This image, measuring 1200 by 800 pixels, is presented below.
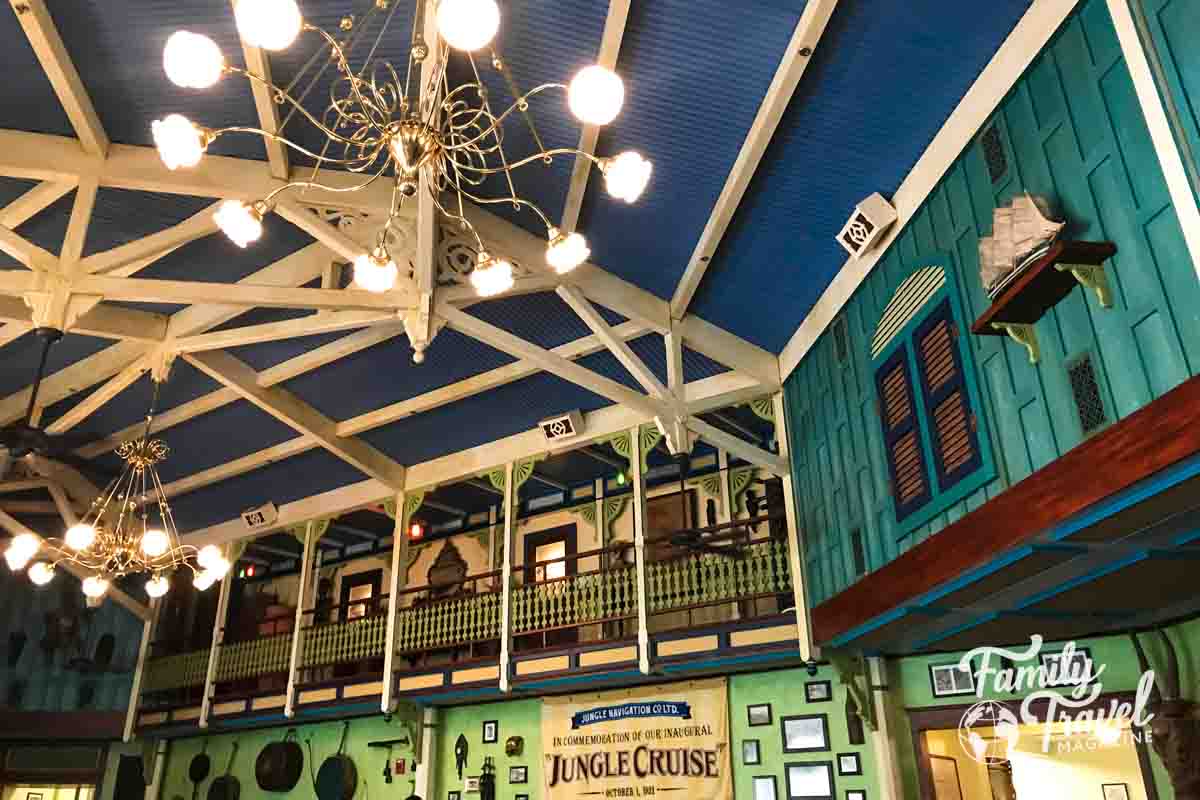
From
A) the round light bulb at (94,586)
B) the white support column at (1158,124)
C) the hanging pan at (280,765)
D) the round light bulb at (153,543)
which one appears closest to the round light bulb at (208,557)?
the round light bulb at (153,543)

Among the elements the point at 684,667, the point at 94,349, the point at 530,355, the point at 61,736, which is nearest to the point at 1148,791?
the point at 684,667

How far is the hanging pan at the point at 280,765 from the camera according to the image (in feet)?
38.0

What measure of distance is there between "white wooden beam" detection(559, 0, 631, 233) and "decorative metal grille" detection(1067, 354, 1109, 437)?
3.37 metres

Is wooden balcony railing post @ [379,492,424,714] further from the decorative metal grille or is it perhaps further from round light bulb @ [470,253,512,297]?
the decorative metal grille

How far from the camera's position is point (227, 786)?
39.7 feet

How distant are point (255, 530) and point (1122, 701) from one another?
10969mm

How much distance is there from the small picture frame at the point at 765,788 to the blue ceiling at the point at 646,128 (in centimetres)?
393

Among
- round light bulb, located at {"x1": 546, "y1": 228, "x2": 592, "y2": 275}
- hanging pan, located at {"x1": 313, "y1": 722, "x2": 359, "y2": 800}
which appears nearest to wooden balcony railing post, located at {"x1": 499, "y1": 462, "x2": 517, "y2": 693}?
hanging pan, located at {"x1": 313, "y1": 722, "x2": 359, "y2": 800}

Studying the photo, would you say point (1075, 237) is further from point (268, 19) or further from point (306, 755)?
point (306, 755)

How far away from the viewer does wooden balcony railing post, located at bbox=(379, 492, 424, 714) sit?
1020cm

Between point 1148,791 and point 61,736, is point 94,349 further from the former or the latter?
point 1148,791

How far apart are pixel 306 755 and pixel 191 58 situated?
10.5 metres

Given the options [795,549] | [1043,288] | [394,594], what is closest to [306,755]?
[394,594]

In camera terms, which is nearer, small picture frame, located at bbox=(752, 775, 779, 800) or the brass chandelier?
the brass chandelier
